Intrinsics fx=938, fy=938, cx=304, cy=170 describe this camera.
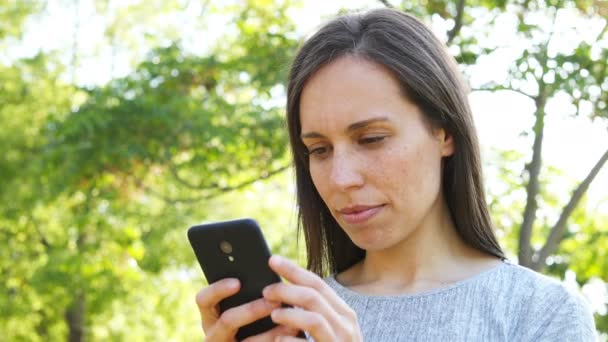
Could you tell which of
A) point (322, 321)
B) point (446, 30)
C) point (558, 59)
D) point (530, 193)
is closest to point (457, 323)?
point (322, 321)

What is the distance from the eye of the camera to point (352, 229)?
7.43 feet

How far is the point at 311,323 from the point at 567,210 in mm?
3280

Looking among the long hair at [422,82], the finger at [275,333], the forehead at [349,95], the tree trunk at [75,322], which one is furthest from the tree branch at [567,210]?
the tree trunk at [75,322]

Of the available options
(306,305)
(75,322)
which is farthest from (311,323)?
(75,322)

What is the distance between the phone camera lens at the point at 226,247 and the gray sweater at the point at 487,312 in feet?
2.18

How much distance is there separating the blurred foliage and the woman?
2.18 m

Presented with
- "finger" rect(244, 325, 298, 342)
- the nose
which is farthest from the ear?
"finger" rect(244, 325, 298, 342)

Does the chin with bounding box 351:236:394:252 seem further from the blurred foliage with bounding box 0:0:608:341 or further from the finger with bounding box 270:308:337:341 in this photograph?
the blurred foliage with bounding box 0:0:608:341

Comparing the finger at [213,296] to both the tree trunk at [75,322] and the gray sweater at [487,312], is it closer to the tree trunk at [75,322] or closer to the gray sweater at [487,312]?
the gray sweater at [487,312]

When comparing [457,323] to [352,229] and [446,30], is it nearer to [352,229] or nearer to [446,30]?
[352,229]

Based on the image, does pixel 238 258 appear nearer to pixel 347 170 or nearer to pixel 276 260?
pixel 276 260

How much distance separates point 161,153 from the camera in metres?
7.66

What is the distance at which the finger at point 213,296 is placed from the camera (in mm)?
1802

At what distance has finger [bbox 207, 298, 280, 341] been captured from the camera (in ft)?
5.83
